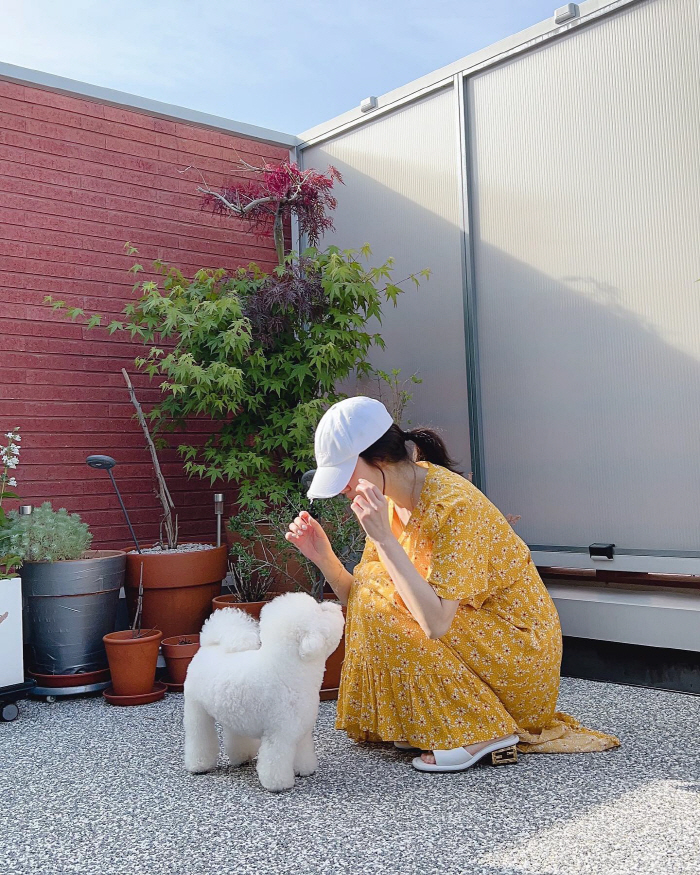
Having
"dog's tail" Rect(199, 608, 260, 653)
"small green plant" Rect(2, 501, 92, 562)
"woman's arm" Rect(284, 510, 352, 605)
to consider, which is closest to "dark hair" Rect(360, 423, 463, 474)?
"woman's arm" Rect(284, 510, 352, 605)

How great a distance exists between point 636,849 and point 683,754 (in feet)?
2.42

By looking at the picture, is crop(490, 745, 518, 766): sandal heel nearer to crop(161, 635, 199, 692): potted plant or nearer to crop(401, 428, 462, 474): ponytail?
crop(401, 428, 462, 474): ponytail

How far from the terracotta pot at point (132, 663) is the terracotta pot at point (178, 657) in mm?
135

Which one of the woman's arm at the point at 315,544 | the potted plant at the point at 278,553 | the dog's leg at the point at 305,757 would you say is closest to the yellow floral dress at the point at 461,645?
the woman's arm at the point at 315,544

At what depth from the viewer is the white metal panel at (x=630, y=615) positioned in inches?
132

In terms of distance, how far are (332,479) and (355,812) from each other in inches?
32.3

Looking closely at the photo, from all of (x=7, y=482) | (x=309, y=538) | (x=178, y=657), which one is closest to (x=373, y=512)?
(x=309, y=538)

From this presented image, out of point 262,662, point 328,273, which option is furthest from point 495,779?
point 328,273

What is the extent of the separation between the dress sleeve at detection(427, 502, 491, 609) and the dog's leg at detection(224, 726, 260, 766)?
0.74 metres

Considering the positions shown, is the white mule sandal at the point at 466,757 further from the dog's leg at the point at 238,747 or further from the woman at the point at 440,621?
the dog's leg at the point at 238,747

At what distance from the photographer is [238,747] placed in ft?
8.11

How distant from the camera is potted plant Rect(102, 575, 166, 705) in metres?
3.31

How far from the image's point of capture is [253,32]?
643 centimetres

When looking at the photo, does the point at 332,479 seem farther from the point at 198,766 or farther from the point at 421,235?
the point at 421,235
